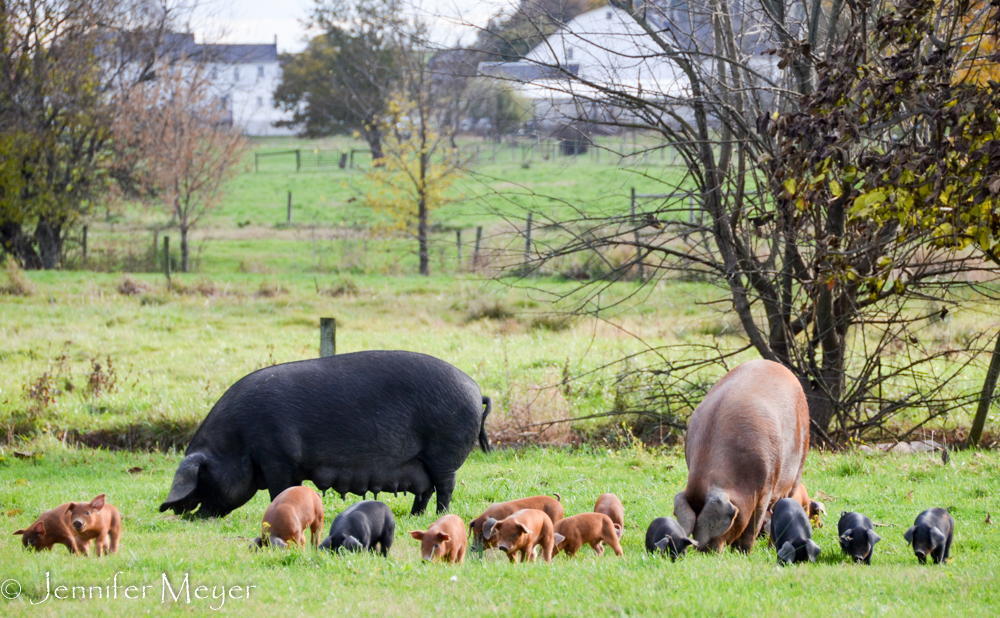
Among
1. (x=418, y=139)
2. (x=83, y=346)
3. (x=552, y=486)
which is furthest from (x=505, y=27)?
(x=418, y=139)

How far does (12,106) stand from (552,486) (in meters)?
23.7

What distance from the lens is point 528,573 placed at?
5.16 m

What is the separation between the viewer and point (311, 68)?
60562 mm

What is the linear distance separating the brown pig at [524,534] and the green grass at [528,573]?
11 cm

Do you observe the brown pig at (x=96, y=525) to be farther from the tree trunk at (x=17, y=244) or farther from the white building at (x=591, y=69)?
the tree trunk at (x=17, y=244)

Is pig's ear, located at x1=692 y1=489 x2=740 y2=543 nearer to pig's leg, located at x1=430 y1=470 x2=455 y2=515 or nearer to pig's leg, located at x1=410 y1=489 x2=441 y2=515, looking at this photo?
pig's leg, located at x1=430 y1=470 x2=455 y2=515

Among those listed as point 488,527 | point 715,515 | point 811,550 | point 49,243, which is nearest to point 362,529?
point 488,527

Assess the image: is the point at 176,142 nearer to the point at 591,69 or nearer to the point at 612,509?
the point at 591,69

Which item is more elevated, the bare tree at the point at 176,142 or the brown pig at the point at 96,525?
the bare tree at the point at 176,142

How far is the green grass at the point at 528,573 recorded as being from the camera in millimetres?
4523

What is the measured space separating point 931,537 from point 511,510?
8.44 ft

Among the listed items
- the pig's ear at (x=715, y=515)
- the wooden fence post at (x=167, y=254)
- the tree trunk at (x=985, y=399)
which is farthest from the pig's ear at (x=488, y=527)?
the wooden fence post at (x=167, y=254)

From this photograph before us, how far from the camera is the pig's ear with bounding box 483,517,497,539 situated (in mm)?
5586

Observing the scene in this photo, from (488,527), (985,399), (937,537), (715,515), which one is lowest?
(985,399)
